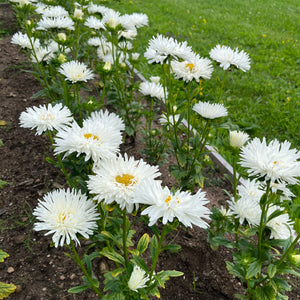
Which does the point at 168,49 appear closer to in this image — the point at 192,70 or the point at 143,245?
the point at 192,70

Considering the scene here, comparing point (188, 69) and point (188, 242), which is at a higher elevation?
point (188, 69)

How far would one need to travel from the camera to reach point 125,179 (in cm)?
114

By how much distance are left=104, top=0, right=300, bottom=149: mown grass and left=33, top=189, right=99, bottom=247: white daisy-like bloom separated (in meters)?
1.24

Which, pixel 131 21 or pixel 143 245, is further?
pixel 131 21

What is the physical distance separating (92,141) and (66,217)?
12.4 inches

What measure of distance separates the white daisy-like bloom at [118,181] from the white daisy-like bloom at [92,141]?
45 mm

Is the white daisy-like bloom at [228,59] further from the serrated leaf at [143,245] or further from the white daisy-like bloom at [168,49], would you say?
the serrated leaf at [143,245]

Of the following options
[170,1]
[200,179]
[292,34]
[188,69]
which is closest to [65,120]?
[188,69]

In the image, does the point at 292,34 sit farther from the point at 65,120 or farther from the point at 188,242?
the point at 65,120

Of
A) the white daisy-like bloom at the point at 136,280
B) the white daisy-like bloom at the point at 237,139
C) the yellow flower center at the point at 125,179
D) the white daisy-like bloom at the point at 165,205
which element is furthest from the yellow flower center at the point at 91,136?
the white daisy-like bloom at the point at 237,139

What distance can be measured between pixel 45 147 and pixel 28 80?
1310 mm

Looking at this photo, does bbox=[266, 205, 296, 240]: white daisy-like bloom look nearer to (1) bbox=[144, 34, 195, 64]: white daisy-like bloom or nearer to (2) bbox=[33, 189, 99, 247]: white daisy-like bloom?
(2) bbox=[33, 189, 99, 247]: white daisy-like bloom

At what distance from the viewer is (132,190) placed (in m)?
1.10

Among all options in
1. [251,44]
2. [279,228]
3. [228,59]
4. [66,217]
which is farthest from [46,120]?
[251,44]
